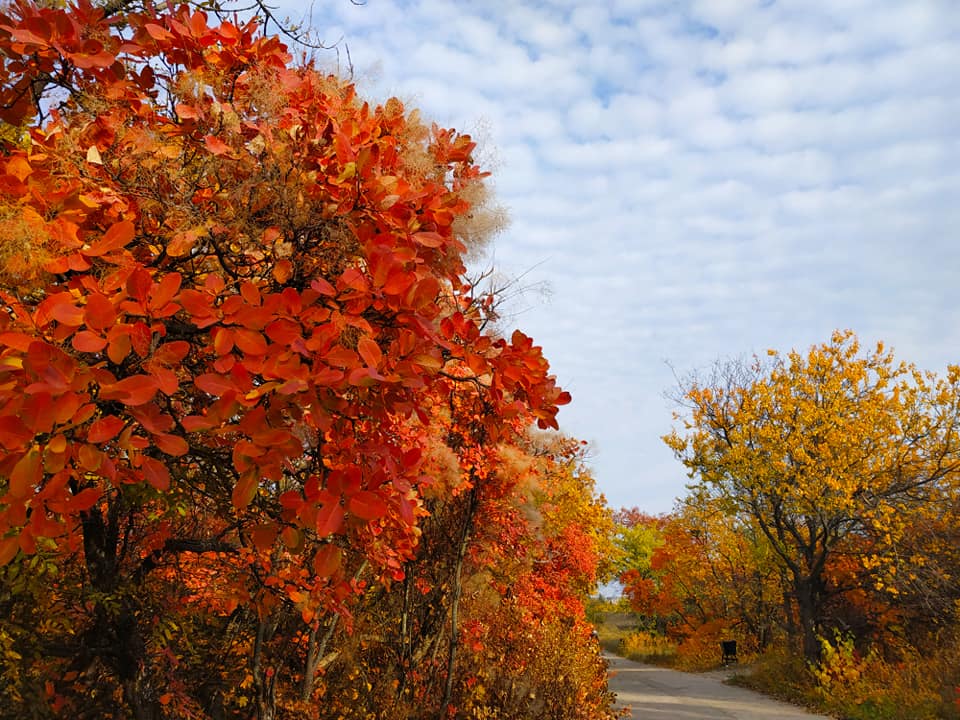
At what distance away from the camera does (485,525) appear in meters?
8.07

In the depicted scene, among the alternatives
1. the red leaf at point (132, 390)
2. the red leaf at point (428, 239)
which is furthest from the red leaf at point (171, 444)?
the red leaf at point (428, 239)

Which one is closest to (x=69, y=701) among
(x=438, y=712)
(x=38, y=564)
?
(x=38, y=564)

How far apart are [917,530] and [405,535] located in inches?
549

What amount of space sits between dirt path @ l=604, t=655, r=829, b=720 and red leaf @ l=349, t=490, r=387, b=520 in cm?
1133

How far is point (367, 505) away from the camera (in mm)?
1699

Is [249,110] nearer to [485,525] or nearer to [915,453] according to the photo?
[485,525]

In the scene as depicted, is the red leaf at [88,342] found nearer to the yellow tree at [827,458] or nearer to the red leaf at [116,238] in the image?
the red leaf at [116,238]

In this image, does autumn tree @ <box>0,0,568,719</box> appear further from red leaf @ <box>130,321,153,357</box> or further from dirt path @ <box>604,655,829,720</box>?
dirt path @ <box>604,655,829,720</box>

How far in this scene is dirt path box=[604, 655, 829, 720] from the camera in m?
11.6

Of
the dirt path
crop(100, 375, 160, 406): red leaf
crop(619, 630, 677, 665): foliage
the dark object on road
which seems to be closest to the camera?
crop(100, 375, 160, 406): red leaf

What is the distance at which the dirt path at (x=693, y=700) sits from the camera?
1159cm

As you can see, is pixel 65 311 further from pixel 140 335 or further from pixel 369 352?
pixel 369 352

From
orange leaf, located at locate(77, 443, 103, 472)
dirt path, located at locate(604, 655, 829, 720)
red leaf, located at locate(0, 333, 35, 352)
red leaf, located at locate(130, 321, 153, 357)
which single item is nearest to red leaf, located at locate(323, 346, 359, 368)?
red leaf, located at locate(130, 321, 153, 357)

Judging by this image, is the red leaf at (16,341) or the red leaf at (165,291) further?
the red leaf at (165,291)
